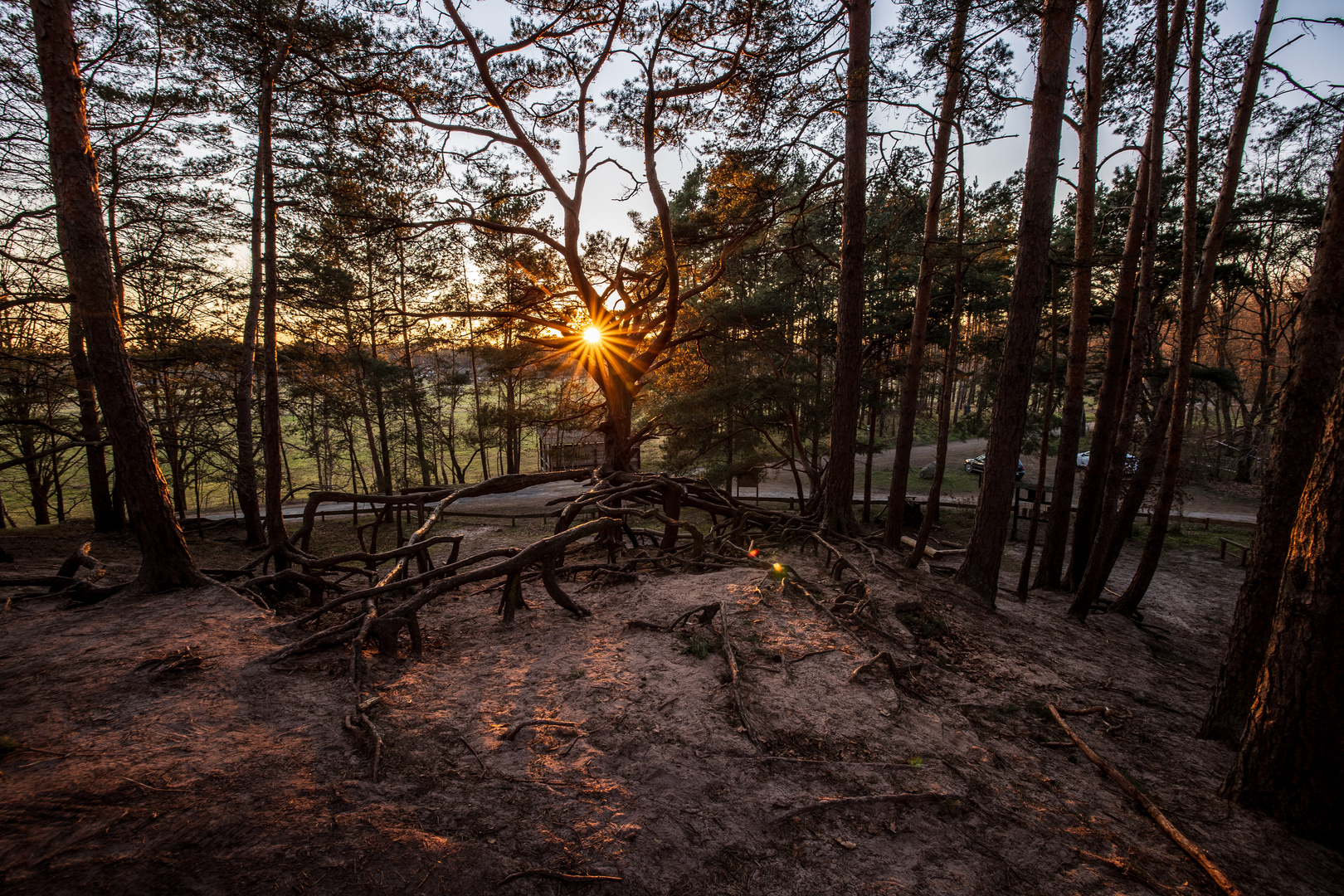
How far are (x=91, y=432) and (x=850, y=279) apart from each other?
51.6 feet

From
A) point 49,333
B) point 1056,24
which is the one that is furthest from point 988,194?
point 49,333

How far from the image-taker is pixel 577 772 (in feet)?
8.90

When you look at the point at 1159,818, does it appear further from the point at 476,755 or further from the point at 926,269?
the point at 926,269

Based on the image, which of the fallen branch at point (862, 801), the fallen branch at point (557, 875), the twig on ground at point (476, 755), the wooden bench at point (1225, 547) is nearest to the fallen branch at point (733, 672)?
the fallen branch at point (862, 801)

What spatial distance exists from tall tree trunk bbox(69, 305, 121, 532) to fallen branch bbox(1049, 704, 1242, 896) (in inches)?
567

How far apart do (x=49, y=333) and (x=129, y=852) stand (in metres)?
12.1

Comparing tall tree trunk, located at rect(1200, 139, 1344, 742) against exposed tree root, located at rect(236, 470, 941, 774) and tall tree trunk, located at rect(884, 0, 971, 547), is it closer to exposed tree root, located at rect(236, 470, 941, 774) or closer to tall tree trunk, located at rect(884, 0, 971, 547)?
exposed tree root, located at rect(236, 470, 941, 774)

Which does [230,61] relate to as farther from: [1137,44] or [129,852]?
[1137,44]

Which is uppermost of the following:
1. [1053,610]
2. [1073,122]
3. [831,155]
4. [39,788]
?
[1073,122]

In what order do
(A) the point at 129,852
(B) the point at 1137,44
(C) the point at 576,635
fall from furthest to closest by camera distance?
1. (B) the point at 1137,44
2. (C) the point at 576,635
3. (A) the point at 129,852

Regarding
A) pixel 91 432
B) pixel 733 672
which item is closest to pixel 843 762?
pixel 733 672

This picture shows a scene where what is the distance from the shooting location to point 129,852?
1.74m

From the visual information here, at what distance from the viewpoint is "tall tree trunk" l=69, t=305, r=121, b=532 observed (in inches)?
393

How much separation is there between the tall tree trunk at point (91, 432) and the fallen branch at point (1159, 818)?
1440 cm
